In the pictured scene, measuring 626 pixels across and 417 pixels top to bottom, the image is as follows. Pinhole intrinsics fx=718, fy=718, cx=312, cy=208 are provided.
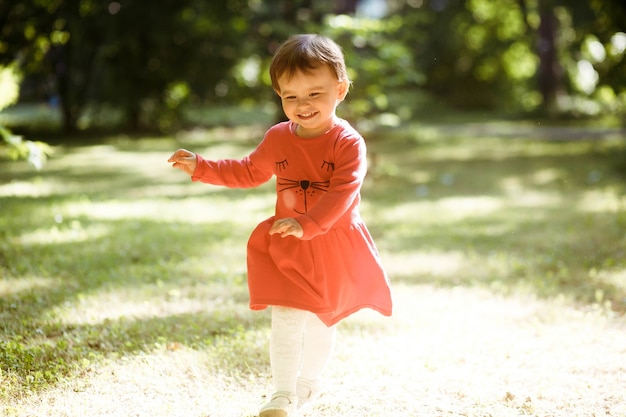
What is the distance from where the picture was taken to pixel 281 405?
9.05 ft

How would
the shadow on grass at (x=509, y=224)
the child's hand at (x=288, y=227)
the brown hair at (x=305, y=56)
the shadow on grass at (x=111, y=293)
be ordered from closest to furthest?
the child's hand at (x=288, y=227)
the brown hair at (x=305, y=56)
the shadow on grass at (x=111, y=293)
the shadow on grass at (x=509, y=224)

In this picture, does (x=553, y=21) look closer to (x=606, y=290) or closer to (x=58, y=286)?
(x=606, y=290)

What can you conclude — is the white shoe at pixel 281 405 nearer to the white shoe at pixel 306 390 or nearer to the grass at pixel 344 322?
the white shoe at pixel 306 390

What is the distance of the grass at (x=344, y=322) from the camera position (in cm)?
313

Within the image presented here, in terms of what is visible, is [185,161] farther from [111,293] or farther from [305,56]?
[111,293]

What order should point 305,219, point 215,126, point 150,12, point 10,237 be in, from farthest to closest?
point 215,126 → point 150,12 → point 10,237 → point 305,219

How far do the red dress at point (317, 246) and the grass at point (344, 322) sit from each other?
505 mm

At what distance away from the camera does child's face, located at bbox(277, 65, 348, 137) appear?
9.05ft

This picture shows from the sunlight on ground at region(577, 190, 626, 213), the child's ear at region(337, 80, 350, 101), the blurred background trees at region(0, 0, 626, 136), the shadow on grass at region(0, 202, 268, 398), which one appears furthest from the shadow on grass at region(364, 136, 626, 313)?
the child's ear at region(337, 80, 350, 101)

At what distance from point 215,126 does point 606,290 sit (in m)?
16.1

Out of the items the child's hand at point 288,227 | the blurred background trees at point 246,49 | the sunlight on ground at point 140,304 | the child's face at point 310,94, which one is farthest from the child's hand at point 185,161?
the blurred background trees at point 246,49

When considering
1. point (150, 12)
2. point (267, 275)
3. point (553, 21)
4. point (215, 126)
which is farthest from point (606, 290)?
point (553, 21)

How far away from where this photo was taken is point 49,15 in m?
11.1

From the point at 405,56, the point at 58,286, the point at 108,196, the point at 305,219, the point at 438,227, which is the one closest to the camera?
the point at 305,219
